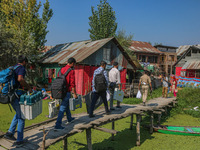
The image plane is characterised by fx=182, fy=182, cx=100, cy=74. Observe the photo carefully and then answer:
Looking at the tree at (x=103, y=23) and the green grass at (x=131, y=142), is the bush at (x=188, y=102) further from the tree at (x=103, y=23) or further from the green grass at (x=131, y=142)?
the tree at (x=103, y=23)

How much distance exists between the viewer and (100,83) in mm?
6605

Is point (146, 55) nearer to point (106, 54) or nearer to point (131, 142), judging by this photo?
point (106, 54)

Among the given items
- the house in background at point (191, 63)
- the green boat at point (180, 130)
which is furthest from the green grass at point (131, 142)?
the house in background at point (191, 63)

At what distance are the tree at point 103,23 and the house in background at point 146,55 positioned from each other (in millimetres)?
7795

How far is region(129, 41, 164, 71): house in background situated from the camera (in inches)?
1459

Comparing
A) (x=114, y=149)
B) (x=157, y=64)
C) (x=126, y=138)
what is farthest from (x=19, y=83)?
(x=157, y=64)

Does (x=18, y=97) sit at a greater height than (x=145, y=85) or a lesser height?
lesser

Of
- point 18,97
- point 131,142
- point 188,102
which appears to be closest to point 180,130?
point 131,142

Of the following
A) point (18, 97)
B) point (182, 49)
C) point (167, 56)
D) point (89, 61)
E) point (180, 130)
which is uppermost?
point (182, 49)

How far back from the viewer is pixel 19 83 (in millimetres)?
4754

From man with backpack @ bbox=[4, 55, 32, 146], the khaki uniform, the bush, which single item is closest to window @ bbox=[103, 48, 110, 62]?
the bush

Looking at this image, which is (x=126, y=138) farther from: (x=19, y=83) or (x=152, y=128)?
(x=19, y=83)

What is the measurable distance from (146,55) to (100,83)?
111 ft

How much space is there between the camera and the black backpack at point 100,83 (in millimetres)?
6582
